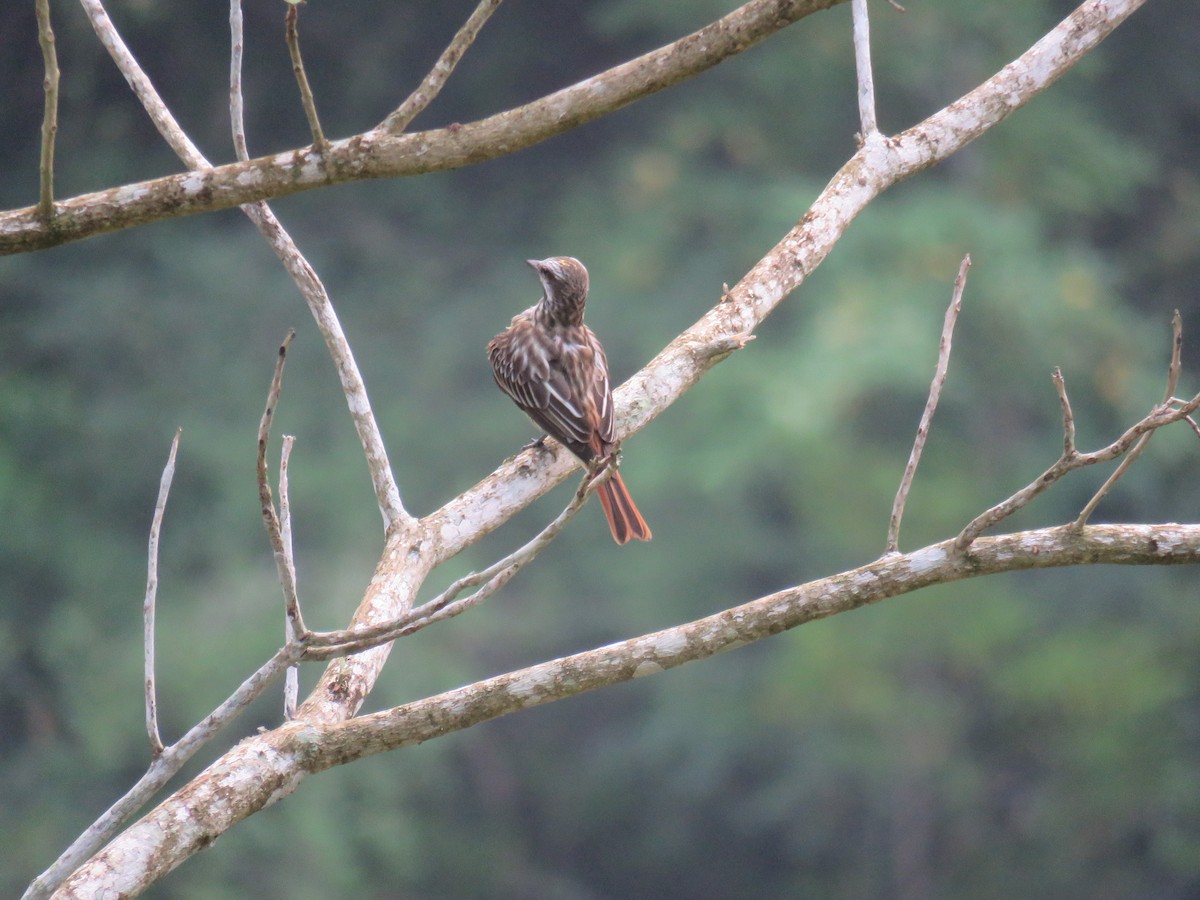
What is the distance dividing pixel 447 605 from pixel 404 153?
0.90 meters

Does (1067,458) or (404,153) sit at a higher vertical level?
(404,153)

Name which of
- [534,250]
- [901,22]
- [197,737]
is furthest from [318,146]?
[534,250]

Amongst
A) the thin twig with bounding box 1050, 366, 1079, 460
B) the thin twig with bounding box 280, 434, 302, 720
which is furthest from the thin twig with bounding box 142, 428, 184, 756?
the thin twig with bounding box 1050, 366, 1079, 460

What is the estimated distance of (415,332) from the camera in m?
22.1

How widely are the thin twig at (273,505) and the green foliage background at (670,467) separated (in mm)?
13501

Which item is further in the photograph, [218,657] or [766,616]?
[218,657]

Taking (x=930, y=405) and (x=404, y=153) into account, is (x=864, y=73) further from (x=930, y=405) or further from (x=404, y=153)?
(x=404, y=153)

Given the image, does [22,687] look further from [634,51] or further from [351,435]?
[634,51]

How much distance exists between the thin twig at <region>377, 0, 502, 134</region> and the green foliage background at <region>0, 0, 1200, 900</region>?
1356 cm

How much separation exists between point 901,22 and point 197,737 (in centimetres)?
1907

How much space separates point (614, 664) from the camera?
2.99 m

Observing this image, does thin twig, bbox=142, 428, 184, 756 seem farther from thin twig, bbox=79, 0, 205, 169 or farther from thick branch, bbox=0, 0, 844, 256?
thin twig, bbox=79, 0, 205, 169

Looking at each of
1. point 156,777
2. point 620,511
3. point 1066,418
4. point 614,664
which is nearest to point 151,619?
point 156,777

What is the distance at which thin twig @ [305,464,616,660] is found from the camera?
2.63m
